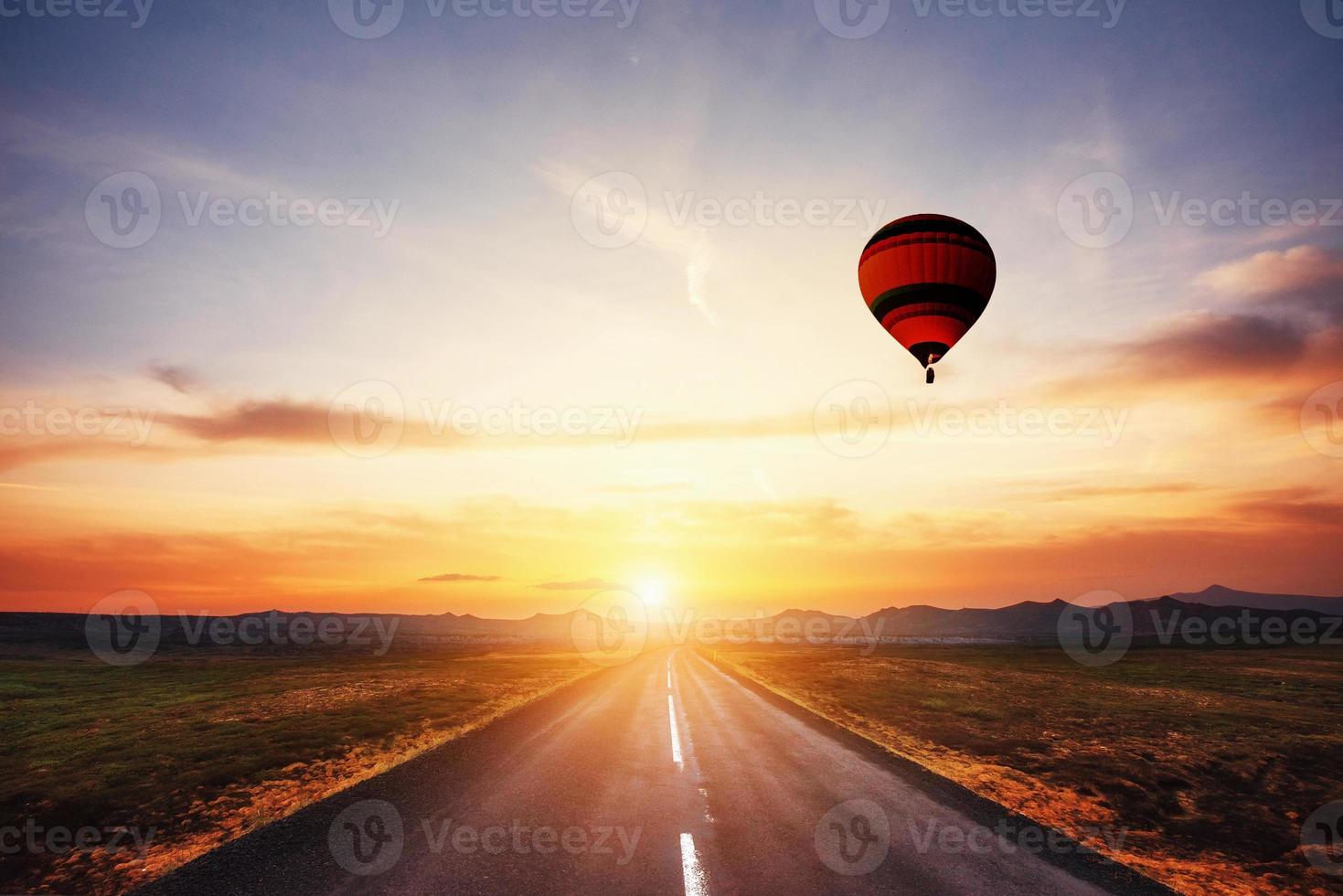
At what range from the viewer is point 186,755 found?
44.3ft

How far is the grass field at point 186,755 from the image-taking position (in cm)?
820

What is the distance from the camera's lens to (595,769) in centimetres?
1181

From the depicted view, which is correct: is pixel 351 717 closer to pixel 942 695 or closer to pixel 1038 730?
pixel 1038 730

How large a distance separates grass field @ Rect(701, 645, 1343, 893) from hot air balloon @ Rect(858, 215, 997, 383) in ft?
40.1

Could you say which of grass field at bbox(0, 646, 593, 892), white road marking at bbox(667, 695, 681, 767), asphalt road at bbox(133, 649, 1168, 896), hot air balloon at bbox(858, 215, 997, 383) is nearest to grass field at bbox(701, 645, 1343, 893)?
asphalt road at bbox(133, 649, 1168, 896)

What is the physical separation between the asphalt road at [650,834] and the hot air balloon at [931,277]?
Result: 14.3m

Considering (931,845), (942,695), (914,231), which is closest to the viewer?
(931,845)

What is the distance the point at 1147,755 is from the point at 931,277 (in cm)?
1511

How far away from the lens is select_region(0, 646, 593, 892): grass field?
8203 mm

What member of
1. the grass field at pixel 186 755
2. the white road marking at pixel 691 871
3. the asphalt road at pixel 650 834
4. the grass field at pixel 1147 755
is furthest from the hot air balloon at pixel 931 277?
the grass field at pixel 186 755

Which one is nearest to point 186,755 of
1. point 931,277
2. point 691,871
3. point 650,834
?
point 650,834

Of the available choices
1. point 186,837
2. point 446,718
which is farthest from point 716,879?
point 446,718

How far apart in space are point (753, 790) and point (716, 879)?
398 centimetres

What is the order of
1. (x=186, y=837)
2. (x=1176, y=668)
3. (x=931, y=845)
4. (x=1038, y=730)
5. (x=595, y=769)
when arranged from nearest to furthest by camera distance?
(x=931, y=845) < (x=186, y=837) < (x=595, y=769) < (x=1038, y=730) < (x=1176, y=668)
